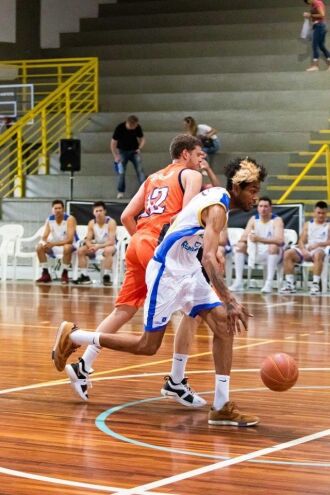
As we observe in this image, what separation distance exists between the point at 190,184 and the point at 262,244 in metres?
10.4

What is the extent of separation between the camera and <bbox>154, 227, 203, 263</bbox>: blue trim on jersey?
6.49 meters

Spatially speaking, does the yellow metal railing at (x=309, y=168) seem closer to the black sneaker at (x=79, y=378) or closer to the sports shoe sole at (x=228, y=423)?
the black sneaker at (x=79, y=378)

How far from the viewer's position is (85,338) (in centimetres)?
702

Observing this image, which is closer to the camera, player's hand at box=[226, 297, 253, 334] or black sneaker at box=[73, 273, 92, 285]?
player's hand at box=[226, 297, 253, 334]

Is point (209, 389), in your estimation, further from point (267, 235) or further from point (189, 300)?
point (267, 235)

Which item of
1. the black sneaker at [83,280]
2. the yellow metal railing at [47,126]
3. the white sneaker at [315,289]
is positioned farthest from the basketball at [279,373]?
the yellow metal railing at [47,126]

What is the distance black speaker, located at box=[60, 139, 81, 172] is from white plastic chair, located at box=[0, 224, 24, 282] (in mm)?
1982

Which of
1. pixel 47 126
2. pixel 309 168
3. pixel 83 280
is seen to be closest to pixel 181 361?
pixel 83 280

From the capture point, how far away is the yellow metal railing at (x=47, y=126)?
23531mm

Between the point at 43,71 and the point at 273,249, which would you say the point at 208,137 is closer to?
the point at 273,249

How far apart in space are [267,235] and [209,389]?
33.3 ft

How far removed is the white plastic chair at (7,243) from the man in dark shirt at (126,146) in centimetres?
258

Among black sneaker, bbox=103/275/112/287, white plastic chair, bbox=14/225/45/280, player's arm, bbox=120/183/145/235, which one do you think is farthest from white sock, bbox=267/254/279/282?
player's arm, bbox=120/183/145/235

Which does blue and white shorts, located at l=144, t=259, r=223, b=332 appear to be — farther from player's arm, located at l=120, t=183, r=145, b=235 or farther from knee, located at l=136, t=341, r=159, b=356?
player's arm, located at l=120, t=183, r=145, b=235
